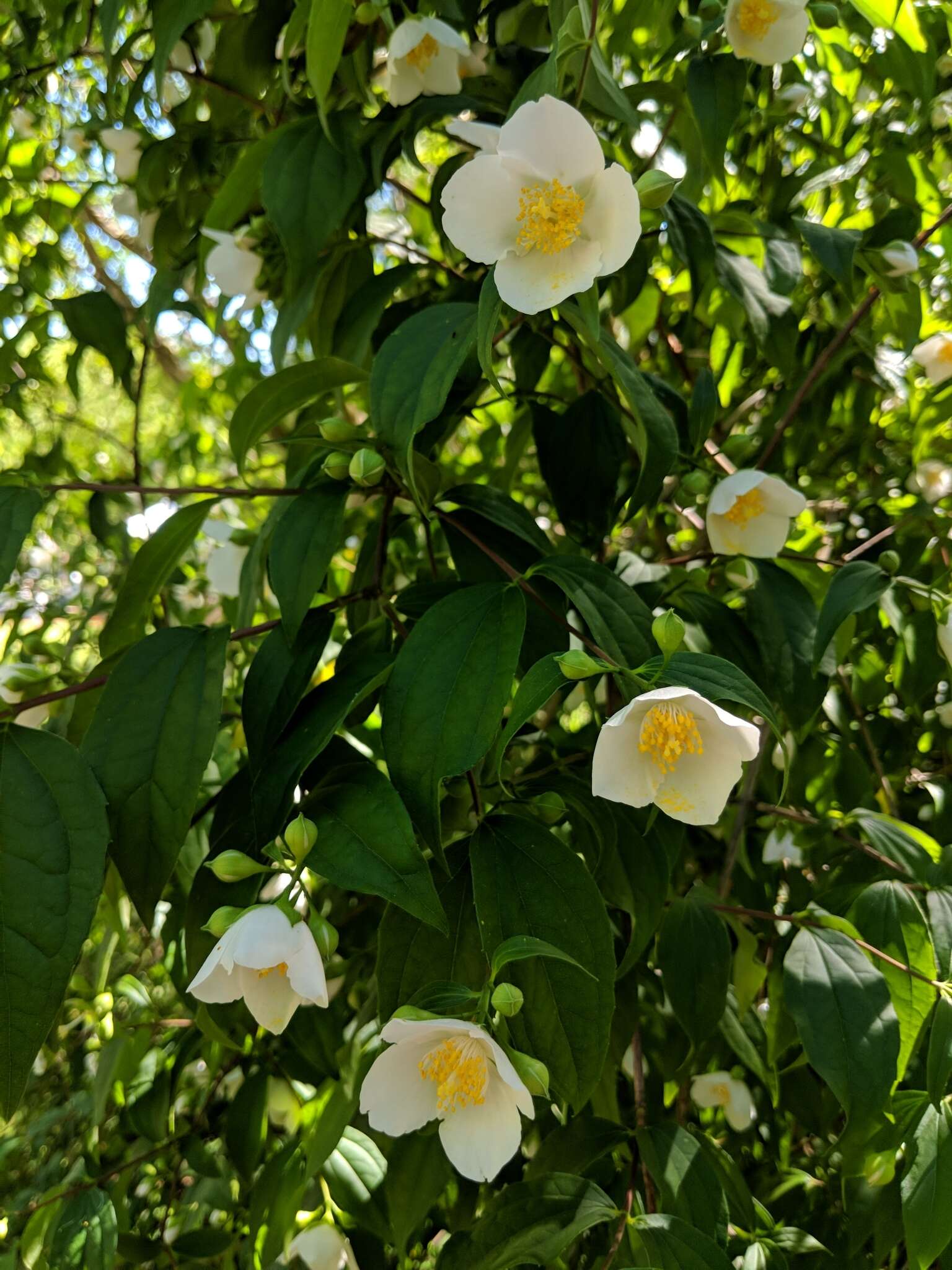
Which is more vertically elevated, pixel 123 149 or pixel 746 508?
pixel 123 149

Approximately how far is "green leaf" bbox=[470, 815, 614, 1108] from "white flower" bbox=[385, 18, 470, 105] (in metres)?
0.72

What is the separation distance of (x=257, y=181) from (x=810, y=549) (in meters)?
0.82

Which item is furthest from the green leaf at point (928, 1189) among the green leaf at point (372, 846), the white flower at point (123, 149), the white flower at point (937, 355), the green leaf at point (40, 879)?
the white flower at point (123, 149)

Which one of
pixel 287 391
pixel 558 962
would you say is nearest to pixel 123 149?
pixel 287 391

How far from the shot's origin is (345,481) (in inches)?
30.8

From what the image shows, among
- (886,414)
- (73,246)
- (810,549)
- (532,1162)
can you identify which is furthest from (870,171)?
(73,246)

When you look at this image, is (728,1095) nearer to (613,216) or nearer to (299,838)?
(299,838)

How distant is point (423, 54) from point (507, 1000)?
2.84 feet

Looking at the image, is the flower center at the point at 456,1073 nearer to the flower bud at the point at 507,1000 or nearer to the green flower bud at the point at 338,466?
the flower bud at the point at 507,1000

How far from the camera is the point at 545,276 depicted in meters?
0.69

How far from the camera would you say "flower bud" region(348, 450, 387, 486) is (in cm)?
73

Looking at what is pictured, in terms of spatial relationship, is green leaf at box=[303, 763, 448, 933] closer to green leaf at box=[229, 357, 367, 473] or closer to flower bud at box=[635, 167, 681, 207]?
green leaf at box=[229, 357, 367, 473]

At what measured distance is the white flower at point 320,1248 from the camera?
36.4 inches

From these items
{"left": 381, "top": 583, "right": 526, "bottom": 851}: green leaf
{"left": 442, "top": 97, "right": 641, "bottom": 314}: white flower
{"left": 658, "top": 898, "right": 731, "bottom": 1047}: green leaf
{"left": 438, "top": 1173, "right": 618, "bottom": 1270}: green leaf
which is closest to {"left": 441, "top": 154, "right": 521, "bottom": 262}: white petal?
{"left": 442, "top": 97, "right": 641, "bottom": 314}: white flower
